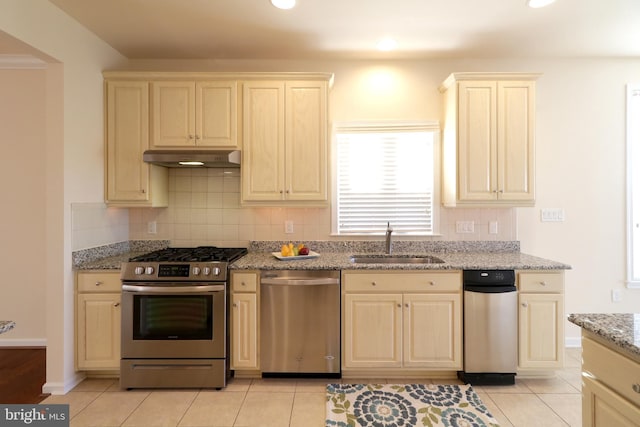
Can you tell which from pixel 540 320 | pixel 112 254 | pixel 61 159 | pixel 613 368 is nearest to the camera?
pixel 613 368

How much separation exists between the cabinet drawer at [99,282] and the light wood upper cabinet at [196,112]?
116 centimetres

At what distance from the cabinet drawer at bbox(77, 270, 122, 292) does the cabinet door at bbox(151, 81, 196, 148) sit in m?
1.16

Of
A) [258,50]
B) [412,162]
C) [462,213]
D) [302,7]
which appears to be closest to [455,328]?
[462,213]

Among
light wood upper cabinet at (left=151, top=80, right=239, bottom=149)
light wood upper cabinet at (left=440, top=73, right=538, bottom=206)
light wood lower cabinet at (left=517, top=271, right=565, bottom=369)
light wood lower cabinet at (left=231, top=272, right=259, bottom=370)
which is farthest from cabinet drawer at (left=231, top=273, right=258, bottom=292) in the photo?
light wood lower cabinet at (left=517, top=271, right=565, bottom=369)

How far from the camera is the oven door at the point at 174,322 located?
281cm

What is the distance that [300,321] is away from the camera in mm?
2900

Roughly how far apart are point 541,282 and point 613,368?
5.46 feet

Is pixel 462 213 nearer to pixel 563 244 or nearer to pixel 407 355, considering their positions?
pixel 563 244

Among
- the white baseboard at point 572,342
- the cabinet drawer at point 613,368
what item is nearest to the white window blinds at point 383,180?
the white baseboard at point 572,342

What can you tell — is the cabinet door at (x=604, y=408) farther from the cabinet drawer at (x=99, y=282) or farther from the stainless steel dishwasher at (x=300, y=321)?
the cabinet drawer at (x=99, y=282)

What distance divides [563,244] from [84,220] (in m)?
4.37

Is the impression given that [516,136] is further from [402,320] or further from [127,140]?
[127,140]

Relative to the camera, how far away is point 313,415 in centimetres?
249

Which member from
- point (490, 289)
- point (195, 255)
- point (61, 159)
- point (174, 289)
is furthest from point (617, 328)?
point (61, 159)
